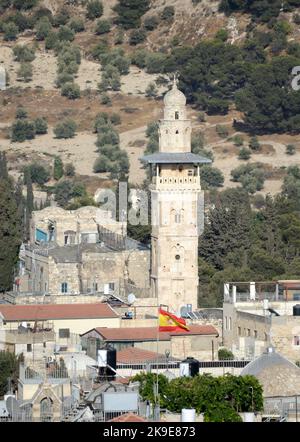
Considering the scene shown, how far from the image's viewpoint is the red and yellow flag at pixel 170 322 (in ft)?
230

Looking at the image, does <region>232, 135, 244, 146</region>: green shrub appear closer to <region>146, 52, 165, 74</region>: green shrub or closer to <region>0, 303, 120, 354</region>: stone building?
<region>146, 52, 165, 74</region>: green shrub

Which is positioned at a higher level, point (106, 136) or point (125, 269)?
point (106, 136)

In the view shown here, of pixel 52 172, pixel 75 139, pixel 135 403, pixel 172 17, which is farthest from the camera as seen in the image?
pixel 172 17

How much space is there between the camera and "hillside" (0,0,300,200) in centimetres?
13762

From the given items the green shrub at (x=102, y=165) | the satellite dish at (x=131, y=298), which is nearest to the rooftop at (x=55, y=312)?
the satellite dish at (x=131, y=298)

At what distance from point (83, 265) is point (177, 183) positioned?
169 inches

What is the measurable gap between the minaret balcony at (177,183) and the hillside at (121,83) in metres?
47.9

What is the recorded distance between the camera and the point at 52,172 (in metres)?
131

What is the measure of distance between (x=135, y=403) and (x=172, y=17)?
12484cm

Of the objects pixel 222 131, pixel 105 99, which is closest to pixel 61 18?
pixel 105 99

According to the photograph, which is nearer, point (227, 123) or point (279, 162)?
point (279, 162)

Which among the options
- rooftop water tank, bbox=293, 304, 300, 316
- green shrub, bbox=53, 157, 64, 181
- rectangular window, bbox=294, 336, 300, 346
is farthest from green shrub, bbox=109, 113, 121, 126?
rectangular window, bbox=294, 336, 300, 346
